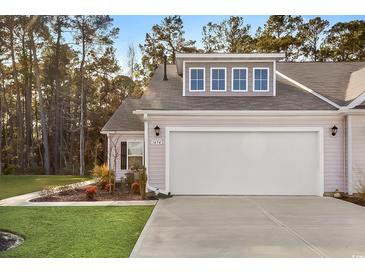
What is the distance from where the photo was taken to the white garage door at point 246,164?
12016mm

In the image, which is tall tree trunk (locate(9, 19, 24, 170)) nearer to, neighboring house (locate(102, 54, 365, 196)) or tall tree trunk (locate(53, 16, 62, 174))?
tall tree trunk (locate(53, 16, 62, 174))

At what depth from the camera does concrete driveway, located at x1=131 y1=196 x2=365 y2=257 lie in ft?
18.8

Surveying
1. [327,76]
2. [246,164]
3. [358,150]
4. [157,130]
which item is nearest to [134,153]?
[157,130]

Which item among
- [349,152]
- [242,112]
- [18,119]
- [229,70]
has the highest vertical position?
[229,70]

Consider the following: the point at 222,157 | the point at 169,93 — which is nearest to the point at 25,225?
the point at 222,157

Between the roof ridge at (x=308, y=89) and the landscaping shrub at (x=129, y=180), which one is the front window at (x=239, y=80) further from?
the landscaping shrub at (x=129, y=180)

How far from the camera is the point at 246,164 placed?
39.5 feet

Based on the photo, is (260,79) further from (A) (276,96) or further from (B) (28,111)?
(B) (28,111)

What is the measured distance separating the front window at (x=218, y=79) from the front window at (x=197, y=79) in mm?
333

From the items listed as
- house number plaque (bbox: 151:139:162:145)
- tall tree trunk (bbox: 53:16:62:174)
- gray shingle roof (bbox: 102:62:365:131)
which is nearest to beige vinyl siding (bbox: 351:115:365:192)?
gray shingle roof (bbox: 102:62:365:131)

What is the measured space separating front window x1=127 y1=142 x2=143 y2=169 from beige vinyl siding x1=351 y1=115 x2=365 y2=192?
772 centimetres

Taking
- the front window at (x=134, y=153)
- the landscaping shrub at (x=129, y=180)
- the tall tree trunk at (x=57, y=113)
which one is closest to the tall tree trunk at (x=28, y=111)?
the tall tree trunk at (x=57, y=113)

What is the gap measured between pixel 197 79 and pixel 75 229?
756cm
